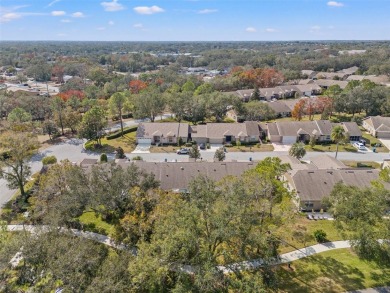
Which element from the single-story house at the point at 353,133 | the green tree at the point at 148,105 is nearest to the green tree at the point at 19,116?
the green tree at the point at 148,105

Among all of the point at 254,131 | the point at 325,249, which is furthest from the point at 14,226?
the point at 254,131

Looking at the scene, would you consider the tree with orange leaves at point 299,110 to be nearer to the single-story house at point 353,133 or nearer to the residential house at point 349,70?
the single-story house at point 353,133

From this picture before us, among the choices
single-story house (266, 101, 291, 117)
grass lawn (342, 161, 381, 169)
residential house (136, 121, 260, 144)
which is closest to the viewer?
grass lawn (342, 161, 381, 169)

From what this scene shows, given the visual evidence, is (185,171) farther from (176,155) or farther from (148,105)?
(148,105)

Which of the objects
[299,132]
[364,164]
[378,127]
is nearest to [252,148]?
[299,132]

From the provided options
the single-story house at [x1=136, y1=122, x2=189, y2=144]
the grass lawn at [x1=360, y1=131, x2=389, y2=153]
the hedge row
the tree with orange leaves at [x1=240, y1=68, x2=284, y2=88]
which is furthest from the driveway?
the tree with orange leaves at [x1=240, y1=68, x2=284, y2=88]

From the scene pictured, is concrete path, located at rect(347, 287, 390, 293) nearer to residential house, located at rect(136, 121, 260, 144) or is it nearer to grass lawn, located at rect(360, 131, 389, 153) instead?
grass lawn, located at rect(360, 131, 389, 153)
